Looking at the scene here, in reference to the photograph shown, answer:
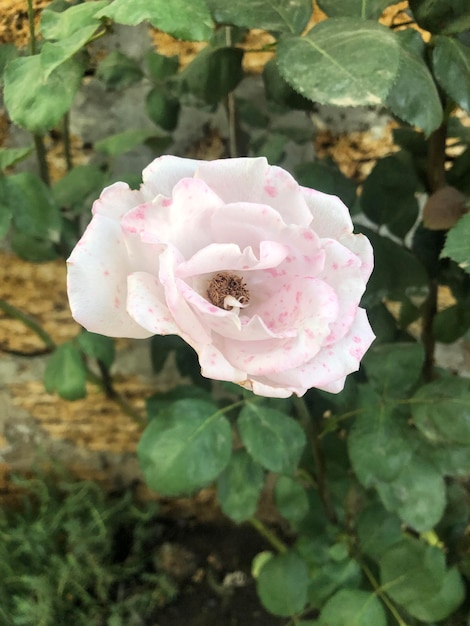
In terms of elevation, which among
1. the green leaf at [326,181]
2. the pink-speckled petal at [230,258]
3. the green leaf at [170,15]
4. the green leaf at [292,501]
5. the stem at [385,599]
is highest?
the green leaf at [170,15]

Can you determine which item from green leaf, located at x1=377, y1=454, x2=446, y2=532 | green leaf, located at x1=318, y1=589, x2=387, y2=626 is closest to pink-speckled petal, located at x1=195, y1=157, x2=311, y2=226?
green leaf, located at x1=377, y1=454, x2=446, y2=532

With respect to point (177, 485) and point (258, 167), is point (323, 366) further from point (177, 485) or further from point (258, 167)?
point (177, 485)

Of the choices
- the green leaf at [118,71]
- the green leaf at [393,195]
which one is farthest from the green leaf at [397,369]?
the green leaf at [118,71]

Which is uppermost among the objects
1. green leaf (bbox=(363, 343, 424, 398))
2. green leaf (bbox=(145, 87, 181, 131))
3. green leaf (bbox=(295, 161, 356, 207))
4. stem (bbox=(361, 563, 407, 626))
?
green leaf (bbox=(145, 87, 181, 131))

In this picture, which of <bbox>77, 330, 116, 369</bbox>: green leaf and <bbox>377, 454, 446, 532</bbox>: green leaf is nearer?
<bbox>377, 454, 446, 532</bbox>: green leaf

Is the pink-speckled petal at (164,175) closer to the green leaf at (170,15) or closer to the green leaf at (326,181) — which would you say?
the green leaf at (170,15)

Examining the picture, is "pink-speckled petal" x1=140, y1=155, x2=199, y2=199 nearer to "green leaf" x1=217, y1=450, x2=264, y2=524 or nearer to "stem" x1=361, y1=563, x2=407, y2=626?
"green leaf" x1=217, y1=450, x2=264, y2=524

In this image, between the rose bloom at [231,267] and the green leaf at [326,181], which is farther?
the green leaf at [326,181]
